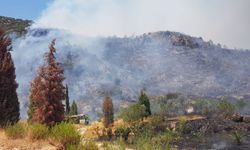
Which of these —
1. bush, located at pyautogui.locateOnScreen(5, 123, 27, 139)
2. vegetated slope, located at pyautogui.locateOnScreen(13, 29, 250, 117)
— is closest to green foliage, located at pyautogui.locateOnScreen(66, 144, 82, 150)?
bush, located at pyautogui.locateOnScreen(5, 123, 27, 139)

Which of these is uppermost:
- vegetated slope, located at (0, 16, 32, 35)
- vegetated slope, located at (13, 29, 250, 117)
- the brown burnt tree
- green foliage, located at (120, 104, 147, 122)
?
vegetated slope, located at (0, 16, 32, 35)

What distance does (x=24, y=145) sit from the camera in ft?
37.0

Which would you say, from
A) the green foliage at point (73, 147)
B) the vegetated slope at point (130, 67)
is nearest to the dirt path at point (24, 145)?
the green foliage at point (73, 147)

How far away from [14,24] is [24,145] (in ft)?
472

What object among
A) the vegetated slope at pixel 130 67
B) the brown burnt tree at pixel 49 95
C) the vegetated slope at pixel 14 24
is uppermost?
the vegetated slope at pixel 14 24

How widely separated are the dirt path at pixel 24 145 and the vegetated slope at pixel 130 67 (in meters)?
97.9

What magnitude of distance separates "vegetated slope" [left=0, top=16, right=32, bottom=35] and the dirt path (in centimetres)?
12722

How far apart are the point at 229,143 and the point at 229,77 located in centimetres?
14291

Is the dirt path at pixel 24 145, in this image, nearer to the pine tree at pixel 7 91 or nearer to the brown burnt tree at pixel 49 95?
the pine tree at pixel 7 91

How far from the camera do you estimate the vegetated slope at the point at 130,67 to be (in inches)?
5350

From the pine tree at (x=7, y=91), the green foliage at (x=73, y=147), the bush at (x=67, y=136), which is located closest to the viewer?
the green foliage at (x=73, y=147)

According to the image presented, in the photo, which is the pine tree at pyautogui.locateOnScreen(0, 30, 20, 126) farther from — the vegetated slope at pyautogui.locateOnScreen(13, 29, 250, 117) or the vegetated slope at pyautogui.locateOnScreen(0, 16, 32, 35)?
the vegetated slope at pyautogui.locateOnScreen(0, 16, 32, 35)

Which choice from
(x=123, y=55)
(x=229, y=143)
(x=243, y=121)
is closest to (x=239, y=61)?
(x=123, y=55)

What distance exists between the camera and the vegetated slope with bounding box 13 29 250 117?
135900 mm
